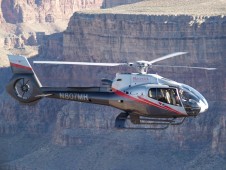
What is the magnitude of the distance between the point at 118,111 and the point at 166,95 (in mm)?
36959

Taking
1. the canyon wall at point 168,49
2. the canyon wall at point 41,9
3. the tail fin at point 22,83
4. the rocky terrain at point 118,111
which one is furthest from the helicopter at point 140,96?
the canyon wall at point 41,9

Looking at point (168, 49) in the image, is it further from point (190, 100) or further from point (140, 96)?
point (190, 100)

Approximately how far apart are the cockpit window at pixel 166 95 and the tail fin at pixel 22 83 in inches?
174

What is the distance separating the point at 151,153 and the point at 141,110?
115 ft

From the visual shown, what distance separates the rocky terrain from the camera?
94812 mm

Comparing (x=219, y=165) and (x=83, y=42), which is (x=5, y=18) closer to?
(x=83, y=42)

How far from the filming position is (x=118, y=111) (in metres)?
97.6

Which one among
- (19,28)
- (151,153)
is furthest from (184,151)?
(19,28)

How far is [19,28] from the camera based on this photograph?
157m

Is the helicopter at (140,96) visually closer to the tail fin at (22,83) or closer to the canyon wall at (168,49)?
the tail fin at (22,83)

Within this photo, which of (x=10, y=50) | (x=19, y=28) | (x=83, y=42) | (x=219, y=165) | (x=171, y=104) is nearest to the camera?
(x=171, y=104)

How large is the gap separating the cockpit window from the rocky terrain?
30.3 m

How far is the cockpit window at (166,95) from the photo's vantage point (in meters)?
60.6

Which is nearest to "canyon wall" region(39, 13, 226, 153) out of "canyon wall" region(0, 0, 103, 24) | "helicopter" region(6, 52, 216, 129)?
"helicopter" region(6, 52, 216, 129)
